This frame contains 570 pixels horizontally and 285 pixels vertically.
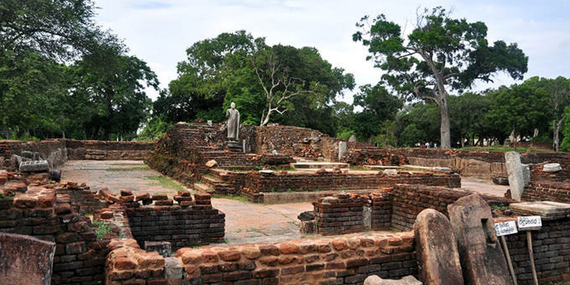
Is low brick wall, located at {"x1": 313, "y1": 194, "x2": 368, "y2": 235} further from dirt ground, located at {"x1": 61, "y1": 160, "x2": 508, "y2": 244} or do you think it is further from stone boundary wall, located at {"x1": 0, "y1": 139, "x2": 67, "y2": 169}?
stone boundary wall, located at {"x1": 0, "y1": 139, "x2": 67, "y2": 169}

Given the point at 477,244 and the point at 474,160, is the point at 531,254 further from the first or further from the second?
the point at 474,160

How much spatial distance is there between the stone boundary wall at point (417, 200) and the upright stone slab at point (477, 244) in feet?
4.72

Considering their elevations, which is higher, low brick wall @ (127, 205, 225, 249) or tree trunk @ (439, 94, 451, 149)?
tree trunk @ (439, 94, 451, 149)

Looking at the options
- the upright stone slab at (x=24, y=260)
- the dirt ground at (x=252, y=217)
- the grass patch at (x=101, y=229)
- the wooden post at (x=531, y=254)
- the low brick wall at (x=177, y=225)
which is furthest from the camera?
the dirt ground at (x=252, y=217)

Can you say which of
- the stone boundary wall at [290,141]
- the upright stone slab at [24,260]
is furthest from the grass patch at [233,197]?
the stone boundary wall at [290,141]

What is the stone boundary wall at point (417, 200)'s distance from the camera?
5727 millimetres

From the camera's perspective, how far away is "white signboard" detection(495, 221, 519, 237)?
164 inches

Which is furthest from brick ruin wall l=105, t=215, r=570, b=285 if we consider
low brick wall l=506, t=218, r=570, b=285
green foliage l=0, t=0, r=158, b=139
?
green foliage l=0, t=0, r=158, b=139

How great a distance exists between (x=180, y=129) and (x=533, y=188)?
12.2 meters

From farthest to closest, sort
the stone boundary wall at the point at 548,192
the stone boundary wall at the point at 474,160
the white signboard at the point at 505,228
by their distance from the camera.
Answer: the stone boundary wall at the point at 474,160, the stone boundary wall at the point at 548,192, the white signboard at the point at 505,228

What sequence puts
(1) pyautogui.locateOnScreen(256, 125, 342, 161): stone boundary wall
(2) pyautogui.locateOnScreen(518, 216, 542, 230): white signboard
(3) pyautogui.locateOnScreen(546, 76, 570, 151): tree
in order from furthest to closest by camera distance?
(3) pyautogui.locateOnScreen(546, 76, 570, 151): tree → (1) pyautogui.locateOnScreen(256, 125, 342, 161): stone boundary wall → (2) pyautogui.locateOnScreen(518, 216, 542, 230): white signboard

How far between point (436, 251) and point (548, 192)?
5375mm

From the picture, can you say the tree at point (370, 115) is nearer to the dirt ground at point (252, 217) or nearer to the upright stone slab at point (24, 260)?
the dirt ground at point (252, 217)

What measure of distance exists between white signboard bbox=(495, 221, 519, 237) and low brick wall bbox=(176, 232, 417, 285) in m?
1.15
